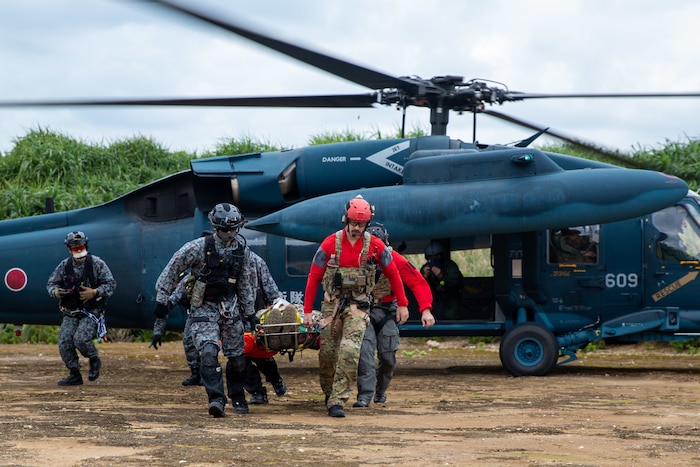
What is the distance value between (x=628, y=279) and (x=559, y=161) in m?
1.66

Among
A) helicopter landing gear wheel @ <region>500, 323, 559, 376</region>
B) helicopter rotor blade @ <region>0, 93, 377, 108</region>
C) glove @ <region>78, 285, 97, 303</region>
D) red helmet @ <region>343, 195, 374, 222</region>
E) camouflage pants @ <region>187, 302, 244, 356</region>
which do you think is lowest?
helicopter landing gear wheel @ <region>500, 323, 559, 376</region>

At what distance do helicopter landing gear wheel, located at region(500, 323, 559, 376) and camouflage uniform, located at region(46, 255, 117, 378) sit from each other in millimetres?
4733

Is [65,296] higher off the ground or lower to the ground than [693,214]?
lower

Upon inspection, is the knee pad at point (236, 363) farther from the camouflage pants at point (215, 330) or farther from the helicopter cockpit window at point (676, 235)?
the helicopter cockpit window at point (676, 235)

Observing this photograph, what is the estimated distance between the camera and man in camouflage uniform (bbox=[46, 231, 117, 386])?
1136cm

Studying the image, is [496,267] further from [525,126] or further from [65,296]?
[65,296]

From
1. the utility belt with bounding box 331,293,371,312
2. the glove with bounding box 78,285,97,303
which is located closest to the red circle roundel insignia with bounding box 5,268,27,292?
the glove with bounding box 78,285,97,303

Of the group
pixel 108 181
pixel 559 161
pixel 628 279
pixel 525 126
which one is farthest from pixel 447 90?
pixel 108 181

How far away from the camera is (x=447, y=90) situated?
10961 millimetres

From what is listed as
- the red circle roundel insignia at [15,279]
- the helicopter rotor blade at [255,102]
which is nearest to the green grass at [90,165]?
the red circle roundel insignia at [15,279]

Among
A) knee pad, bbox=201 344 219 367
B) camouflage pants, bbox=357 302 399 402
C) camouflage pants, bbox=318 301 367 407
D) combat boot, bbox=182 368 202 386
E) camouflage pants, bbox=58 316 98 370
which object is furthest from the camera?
combat boot, bbox=182 368 202 386

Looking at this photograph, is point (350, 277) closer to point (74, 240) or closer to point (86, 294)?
point (86, 294)

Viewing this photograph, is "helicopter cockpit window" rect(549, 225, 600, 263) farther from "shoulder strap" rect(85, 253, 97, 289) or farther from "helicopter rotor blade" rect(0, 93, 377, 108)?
"shoulder strap" rect(85, 253, 97, 289)

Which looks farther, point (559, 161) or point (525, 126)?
point (559, 161)
